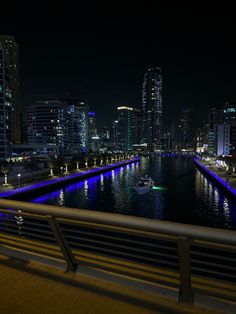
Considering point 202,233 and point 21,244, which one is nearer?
point 202,233

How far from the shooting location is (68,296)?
4137 millimetres

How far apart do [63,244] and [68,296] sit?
0.74 metres

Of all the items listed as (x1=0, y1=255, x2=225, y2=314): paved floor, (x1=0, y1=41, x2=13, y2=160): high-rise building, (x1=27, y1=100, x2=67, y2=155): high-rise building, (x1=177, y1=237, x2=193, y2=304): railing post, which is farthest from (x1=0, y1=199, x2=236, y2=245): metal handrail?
(x1=27, y1=100, x2=67, y2=155): high-rise building

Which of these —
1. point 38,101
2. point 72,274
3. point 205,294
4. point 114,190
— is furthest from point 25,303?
point 38,101

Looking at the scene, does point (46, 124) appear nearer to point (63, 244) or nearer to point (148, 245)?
point (63, 244)

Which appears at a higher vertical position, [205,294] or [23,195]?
[205,294]

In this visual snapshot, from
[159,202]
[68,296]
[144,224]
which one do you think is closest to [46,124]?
[159,202]

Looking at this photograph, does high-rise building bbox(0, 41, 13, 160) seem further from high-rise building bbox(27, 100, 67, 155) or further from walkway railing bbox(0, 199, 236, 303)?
walkway railing bbox(0, 199, 236, 303)

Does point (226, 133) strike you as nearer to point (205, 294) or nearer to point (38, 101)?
point (38, 101)

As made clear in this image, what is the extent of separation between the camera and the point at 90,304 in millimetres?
3918

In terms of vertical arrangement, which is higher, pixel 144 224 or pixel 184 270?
pixel 144 224

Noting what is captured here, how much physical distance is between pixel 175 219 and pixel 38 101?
15447 centimetres

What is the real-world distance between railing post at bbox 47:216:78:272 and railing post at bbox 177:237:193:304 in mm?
1783

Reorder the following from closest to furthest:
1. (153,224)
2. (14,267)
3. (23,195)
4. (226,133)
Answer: (153,224) < (14,267) < (23,195) < (226,133)
